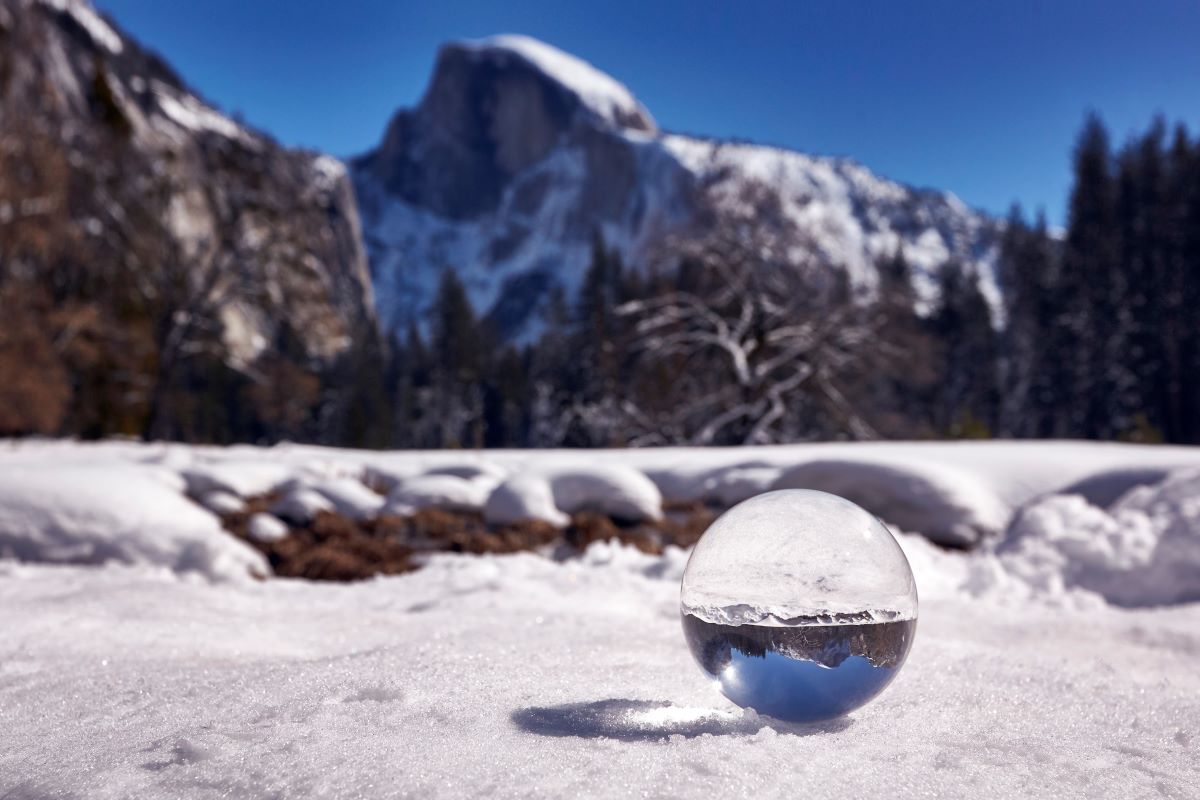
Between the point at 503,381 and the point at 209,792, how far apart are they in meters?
35.3

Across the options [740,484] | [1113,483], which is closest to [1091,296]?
[1113,483]

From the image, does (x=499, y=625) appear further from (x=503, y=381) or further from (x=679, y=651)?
(x=503, y=381)

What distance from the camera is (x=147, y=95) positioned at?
39.0 metres

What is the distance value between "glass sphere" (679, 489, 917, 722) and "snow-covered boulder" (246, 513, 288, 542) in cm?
311

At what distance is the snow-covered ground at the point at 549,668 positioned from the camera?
0.92 m

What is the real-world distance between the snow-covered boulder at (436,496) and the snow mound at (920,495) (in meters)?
1.81

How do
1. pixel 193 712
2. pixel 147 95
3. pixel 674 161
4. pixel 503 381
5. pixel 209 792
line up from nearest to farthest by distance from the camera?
pixel 209 792 → pixel 193 712 → pixel 503 381 → pixel 147 95 → pixel 674 161

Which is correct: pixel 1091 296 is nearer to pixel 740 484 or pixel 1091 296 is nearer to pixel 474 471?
pixel 740 484

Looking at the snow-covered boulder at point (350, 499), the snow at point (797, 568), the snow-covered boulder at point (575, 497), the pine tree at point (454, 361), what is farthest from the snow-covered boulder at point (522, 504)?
the pine tree at point (454, 361)

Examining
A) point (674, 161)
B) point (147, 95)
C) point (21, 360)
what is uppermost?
point (674, 161)

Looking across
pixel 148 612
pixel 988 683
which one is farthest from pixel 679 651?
pixel 148 612

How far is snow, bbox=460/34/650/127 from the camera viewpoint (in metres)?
93.2

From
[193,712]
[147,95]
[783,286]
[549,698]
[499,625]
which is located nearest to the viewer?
[193,712]

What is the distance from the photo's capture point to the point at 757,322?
9570 millimetres
